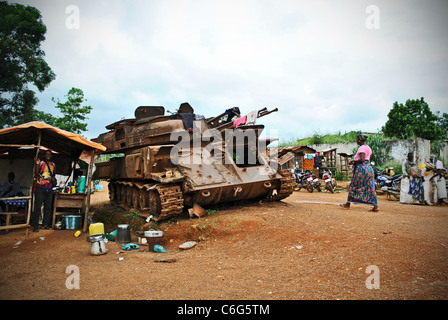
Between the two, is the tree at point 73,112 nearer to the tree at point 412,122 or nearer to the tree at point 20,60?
the tree at point 20,60

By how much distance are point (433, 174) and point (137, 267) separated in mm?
10794

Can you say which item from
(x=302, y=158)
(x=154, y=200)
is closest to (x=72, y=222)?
(x=154, y=200)

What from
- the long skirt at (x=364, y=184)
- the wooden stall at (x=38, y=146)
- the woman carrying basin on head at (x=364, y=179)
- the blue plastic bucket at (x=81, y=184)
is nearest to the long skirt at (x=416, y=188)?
the woman carrying basin on head at (x=364, y=179)

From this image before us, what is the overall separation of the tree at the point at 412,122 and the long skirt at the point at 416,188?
18.8m

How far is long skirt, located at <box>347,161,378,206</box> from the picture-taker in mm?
7594

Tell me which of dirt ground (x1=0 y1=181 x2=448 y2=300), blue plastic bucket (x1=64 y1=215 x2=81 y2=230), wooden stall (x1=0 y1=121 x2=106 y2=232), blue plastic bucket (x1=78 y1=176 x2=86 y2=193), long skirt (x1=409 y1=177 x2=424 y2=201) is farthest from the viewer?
blue plastic bucket (x1=78 y1=176 x2=86 y2=193)

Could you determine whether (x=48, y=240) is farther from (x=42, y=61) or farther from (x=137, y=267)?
(x=42, y=61)

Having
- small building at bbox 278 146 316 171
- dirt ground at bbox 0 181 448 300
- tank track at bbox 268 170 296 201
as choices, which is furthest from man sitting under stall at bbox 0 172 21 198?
small building at bbox 278 146 316 171

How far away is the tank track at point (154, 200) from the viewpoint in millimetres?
6676

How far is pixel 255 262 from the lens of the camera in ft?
15.0

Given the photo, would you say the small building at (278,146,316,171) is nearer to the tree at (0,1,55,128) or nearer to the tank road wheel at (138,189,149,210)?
the tank road wheel at (138,189,149,210)

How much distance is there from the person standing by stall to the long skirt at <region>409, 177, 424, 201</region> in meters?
11.9
